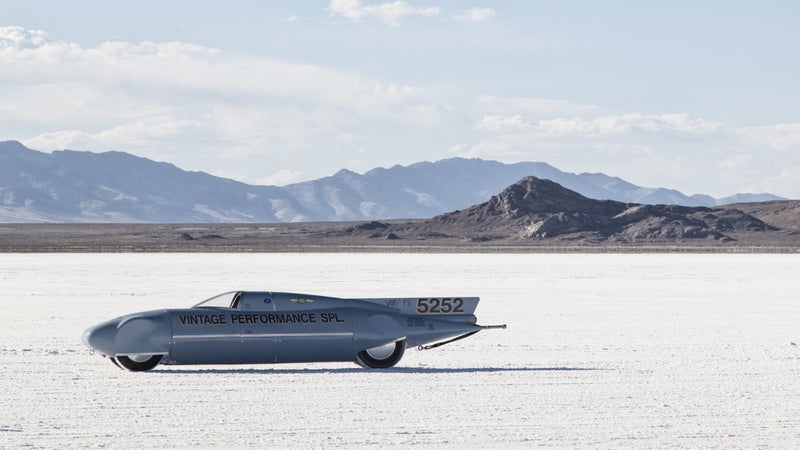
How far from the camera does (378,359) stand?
1650cm

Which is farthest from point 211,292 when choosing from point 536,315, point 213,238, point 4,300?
point 213,238

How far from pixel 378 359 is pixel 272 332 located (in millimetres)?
1628

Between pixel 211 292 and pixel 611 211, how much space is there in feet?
425

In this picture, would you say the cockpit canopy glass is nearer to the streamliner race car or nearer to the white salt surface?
the streamliner race car

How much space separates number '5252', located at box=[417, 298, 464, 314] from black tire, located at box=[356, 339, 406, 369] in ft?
2.20

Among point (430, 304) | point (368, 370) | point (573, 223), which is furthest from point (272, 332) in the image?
point (573, 223)

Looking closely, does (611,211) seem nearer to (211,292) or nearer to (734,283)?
(734,283)

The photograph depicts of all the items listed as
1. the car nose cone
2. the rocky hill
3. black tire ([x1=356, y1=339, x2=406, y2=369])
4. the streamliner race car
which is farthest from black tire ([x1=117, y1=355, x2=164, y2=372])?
the rocky hill

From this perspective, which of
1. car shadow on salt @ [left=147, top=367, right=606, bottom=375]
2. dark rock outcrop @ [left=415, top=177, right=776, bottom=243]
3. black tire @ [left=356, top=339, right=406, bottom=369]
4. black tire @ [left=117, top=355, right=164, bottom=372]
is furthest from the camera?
dark rock outcrop @ [left=415, top=177, right=776, bottom=243]

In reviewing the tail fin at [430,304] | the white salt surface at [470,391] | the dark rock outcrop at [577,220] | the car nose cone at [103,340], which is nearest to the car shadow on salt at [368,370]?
the white salt surface at [470,391]

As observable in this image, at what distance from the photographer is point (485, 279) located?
48688mm

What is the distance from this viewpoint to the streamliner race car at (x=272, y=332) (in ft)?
51.0

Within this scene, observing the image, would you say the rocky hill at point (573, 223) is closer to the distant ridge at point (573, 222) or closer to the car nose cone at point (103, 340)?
the distant ridge at point (573, 222)

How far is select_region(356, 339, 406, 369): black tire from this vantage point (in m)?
16.5
